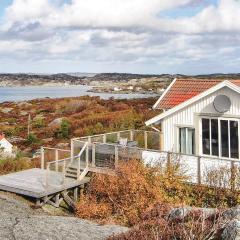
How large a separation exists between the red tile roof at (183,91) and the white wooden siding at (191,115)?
1.95 m

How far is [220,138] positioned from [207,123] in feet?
3.35

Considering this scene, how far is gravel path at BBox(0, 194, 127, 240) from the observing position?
1588 cm

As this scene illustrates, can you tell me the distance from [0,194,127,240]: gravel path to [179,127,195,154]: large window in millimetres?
6095

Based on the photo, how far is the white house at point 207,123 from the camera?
20125mm

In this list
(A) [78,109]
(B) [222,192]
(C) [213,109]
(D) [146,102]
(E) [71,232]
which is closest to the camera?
(E) [71,232]

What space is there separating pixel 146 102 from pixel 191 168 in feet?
170

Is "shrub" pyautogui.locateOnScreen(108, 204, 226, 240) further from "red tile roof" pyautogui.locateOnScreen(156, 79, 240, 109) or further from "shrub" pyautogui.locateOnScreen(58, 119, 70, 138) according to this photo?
"shrub" pyautogui.locateOnScreen(58, 119, 70, 138)

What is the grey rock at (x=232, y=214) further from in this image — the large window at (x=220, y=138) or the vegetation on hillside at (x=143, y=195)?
the large window at (x=220, y=138)

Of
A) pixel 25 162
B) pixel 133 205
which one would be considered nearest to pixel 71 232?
pixel 133 205

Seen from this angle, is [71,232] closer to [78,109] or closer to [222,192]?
[222,192]

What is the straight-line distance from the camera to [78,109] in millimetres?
66250

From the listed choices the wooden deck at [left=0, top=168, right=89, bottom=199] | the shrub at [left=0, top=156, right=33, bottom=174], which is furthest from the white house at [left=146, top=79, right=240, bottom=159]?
the shrub at [left=0, top=156, right=33, bottom=174]

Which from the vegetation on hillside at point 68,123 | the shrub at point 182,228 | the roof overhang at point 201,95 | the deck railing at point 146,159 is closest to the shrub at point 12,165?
the deck railing at point 146,159

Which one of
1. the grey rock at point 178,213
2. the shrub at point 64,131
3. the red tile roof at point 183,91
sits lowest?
the grey rock at point 178,213
